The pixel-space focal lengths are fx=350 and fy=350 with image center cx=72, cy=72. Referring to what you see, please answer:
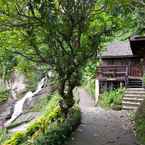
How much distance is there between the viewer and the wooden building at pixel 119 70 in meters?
27.1

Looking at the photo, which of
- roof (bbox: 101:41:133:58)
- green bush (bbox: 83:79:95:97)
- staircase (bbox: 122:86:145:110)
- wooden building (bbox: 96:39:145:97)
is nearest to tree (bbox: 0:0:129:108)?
staircase (bbox: 122:86:145:110)

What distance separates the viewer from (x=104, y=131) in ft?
45.1

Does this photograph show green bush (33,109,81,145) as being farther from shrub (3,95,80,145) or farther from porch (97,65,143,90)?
porch (97,65,143,90)

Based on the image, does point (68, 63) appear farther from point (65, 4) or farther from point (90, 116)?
point (90, 116)

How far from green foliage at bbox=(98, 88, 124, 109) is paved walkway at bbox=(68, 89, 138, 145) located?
3154 mm

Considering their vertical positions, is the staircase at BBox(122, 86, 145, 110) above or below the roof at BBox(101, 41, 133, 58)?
below

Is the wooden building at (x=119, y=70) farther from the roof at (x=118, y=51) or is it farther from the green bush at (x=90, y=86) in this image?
the green bush at (x=90, y=86)

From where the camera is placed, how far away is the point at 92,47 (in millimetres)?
13469

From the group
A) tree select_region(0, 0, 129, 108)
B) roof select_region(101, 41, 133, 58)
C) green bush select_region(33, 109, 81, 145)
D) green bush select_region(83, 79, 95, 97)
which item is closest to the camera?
green bush select_region(33, 109, 81, 145)

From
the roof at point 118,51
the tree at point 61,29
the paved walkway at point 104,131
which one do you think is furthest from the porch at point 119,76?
Answer: the tree at point 61,29

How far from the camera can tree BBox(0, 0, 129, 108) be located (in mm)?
11008

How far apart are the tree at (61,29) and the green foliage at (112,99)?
27.1 ft

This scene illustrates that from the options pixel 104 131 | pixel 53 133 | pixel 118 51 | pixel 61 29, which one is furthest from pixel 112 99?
pixel 53 133

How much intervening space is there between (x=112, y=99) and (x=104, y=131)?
9.11m
